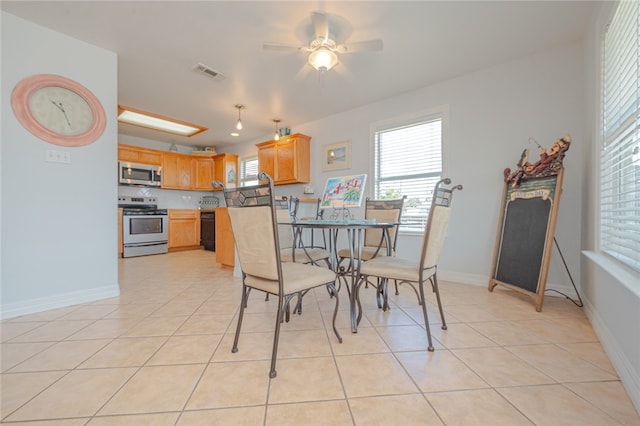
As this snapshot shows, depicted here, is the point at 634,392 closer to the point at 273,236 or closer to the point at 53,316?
the point at 273,236

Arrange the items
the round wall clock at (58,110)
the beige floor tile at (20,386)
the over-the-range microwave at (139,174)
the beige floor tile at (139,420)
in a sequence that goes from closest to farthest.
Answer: the beige floor tile at (139,420) → the beige floor tile at (20,386) → the round wall clock at (58,110) → the over-the-range microwave at (139,174)

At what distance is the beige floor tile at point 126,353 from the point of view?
4.42 feet

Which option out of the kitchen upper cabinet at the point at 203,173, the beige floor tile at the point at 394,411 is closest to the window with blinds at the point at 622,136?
the beige floor tile at the point at 394,411

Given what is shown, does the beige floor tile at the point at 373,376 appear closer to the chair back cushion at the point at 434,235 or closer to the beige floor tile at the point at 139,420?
the chair back cushion at the point at 434,235

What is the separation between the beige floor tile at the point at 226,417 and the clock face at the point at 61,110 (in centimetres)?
264

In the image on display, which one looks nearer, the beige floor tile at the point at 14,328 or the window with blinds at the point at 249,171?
the beige floor tile at the point at 14,328

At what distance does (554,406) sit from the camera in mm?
1040

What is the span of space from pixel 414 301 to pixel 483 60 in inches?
103

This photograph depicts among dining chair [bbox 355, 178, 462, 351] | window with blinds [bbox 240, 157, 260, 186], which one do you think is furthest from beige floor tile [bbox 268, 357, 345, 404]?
window with blinds [bbox 240, 157, 260, 186]

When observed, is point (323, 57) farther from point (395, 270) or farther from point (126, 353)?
point (126, 353)

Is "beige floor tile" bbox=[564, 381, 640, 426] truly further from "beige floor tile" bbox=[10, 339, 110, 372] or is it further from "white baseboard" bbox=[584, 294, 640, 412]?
"beige floor tile" bbox=[10, 339, 110, 372]

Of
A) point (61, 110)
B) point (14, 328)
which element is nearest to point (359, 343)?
point (14, 328)

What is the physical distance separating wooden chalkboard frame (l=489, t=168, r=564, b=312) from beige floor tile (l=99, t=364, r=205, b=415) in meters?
2.57

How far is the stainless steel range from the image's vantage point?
4.71 metres
